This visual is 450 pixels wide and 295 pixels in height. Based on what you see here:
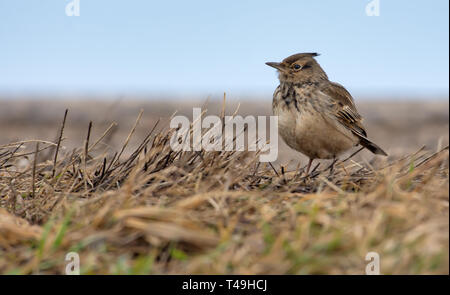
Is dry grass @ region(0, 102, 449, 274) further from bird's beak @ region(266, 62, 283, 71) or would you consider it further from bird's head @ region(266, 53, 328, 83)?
bird's beak @ region(266, 62, 283, 71)

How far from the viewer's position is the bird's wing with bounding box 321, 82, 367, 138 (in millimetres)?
4699

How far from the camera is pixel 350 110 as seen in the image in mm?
4918

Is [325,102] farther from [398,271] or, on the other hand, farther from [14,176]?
[14,176]

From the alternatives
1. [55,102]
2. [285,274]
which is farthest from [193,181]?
[55,102]

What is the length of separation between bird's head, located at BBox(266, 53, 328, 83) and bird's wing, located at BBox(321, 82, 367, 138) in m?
0.16

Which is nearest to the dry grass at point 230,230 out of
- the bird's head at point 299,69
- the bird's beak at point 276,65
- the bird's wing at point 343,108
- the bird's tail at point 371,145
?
the bird's wing at point 343,108

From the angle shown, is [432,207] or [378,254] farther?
[432,207]

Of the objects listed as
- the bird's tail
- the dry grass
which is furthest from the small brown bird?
the dry grass

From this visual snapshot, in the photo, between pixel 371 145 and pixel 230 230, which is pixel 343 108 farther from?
pixel 230 230

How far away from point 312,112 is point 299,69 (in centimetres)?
59

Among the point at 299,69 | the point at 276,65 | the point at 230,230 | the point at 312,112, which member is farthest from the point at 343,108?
the point at 230,230

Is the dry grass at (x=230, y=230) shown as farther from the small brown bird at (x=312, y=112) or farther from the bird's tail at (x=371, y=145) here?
the bird's tail at (x=371, y=145)

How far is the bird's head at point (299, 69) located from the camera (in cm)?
486
